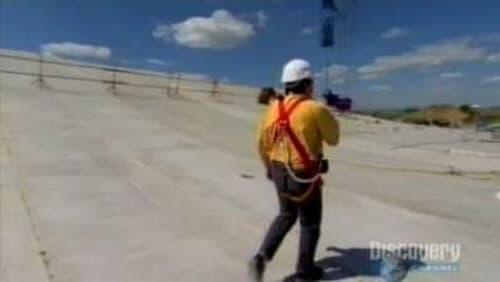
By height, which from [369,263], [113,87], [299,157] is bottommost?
[369,263]

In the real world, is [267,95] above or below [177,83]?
below

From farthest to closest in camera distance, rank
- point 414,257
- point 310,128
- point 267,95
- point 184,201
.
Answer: point 184,201, point 414,257, point 267,95, point 310,128

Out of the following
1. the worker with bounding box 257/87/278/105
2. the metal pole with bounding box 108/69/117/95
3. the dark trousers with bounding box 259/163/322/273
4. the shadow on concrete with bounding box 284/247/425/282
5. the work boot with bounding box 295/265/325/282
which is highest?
the metal pole with bounding box 108/69/117/95

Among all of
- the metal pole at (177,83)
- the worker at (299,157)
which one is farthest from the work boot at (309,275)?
the metal pole at (177,83)

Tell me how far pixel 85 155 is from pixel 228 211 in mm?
4291

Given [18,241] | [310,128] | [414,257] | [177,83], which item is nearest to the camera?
[310,128]

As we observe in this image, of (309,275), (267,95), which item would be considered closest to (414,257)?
(309,275)

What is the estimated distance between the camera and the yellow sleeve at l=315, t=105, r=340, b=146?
4105mm

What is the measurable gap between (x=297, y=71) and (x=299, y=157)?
0.60 m

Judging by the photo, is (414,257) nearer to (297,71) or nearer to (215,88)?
(297,71)

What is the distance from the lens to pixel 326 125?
13.5ft

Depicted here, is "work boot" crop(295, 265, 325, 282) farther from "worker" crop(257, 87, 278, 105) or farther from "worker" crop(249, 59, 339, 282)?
"worker" crop(257, 87, 278, 105)

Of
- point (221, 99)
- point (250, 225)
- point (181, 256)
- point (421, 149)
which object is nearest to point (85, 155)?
point (250, 225)

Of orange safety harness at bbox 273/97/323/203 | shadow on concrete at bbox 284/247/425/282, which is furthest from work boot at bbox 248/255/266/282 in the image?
orange safety harness at bbox 273/97/323/203
